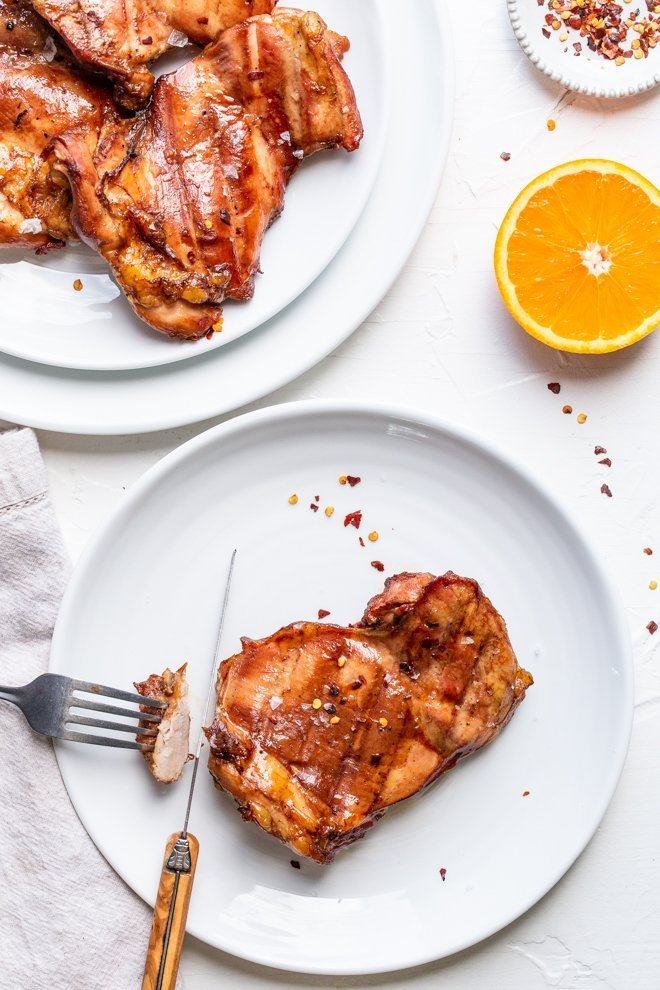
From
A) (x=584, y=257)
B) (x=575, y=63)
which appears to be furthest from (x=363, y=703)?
(x=575, y=63)

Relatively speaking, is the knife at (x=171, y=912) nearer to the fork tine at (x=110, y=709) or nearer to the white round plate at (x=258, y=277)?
the fork tine at (x=110, y=709)

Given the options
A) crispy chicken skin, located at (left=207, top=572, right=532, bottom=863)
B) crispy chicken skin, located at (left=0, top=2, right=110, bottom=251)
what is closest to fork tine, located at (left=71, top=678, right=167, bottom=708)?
crispy chicken skin, located at (left=207, top=572, right=532, bottom=863)

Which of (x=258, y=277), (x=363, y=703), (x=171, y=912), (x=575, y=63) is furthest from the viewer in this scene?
(x=575, y=63)

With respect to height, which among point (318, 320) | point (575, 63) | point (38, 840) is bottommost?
point (38, 840)

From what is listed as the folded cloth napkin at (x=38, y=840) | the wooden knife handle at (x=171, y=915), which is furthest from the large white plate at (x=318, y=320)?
the wooden knife handle at (x=171, y=915)

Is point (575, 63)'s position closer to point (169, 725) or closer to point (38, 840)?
point (169, 725)

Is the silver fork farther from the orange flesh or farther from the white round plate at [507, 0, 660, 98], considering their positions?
the white round plate at [507, 0, 660, 98]
